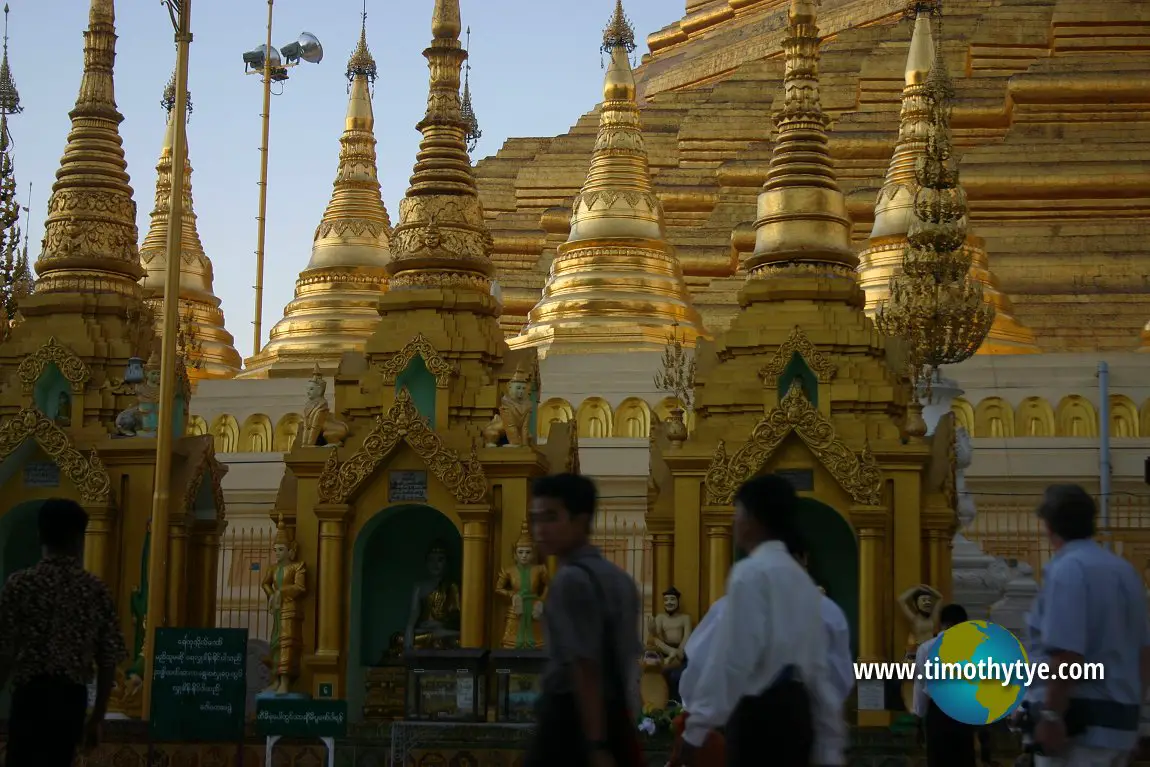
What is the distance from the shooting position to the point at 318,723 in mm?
13672

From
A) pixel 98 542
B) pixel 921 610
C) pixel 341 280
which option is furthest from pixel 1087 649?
pixel 341 280

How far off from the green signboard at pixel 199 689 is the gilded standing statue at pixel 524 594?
10.3ft

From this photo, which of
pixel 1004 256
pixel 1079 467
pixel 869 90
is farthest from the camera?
pixel 869 90

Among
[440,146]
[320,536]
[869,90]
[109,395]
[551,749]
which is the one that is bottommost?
[551,749]

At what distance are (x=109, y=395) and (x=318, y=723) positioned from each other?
222 inches

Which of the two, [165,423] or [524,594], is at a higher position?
[165,423]

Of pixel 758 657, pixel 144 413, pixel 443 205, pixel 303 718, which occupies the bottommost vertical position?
pixel 303 718

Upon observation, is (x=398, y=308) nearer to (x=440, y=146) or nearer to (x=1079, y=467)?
(x=440, y=146)

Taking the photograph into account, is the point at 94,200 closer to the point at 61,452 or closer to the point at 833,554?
the point at 61,452

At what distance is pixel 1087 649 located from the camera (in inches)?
310

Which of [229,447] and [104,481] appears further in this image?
[229,447]

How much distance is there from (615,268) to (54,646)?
57.6 ft

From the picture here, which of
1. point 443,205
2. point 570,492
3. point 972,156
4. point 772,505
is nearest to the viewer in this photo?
point 772,505

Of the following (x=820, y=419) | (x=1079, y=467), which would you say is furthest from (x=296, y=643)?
(x=1079, y=467)
